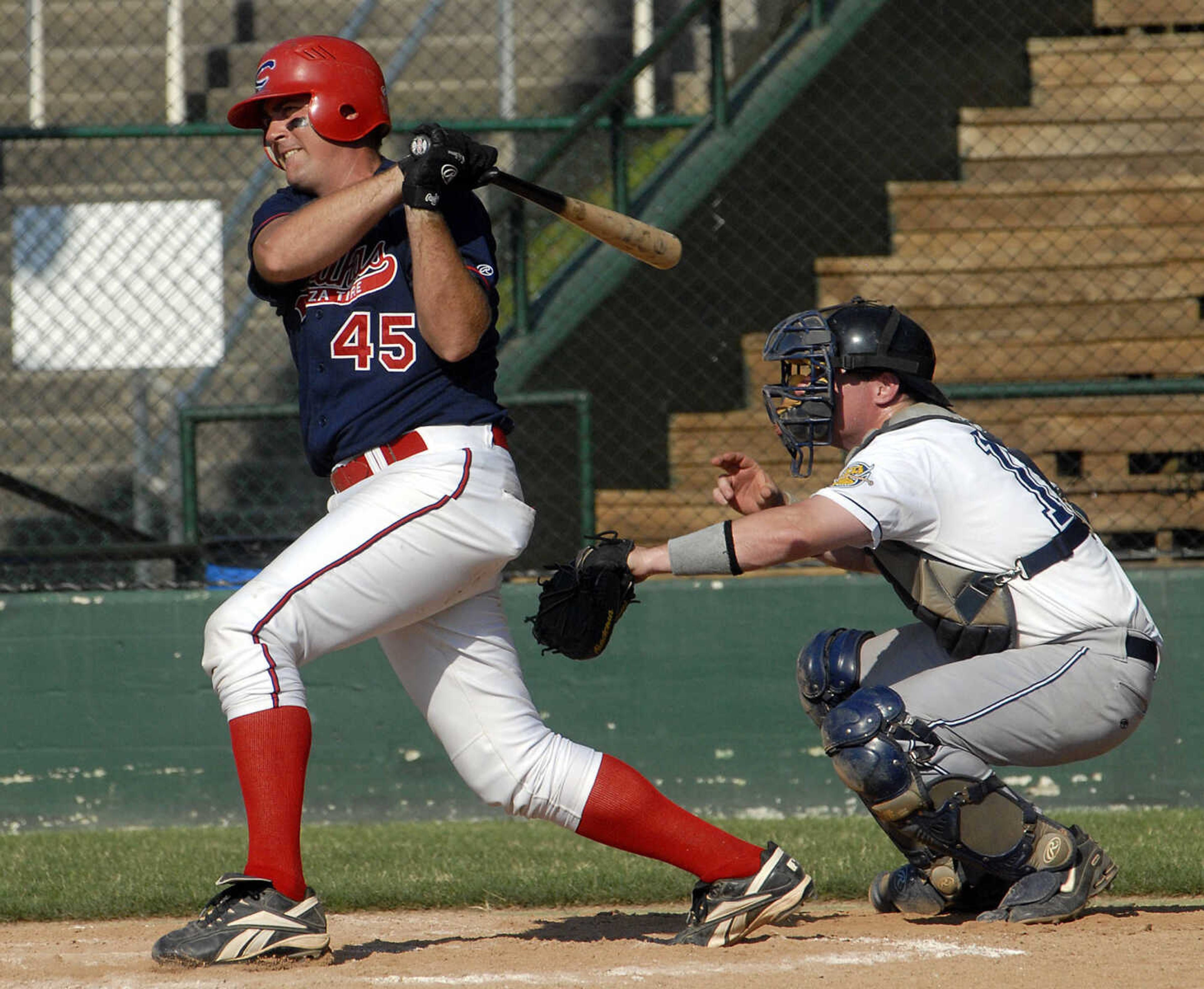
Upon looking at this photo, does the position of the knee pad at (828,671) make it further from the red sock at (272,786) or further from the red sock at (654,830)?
the red sock at (272,786)

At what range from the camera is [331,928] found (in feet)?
11.9

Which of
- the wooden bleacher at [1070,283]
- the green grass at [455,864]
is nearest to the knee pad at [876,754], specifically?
the green grass at [455,864]

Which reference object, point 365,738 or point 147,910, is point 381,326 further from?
point 365,738

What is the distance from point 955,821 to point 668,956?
25.7 inches

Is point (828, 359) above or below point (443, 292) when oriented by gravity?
below

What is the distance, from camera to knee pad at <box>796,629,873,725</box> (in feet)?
11.6

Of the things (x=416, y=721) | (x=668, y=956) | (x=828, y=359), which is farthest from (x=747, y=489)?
(x=416, y=721)

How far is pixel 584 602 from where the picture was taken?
10.2 ft

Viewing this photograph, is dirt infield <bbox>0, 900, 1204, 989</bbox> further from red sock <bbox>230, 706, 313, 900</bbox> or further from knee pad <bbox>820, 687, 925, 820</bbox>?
knee pad <bbox>820, 687, 925, 820</bbox>

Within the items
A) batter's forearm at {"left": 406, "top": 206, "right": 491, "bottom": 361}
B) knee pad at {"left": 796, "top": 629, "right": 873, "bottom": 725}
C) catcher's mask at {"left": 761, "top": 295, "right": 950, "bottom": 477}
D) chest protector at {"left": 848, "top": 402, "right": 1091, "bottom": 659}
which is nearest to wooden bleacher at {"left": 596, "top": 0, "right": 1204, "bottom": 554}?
knee pad at {"left": 796, "top": 629, "right": 873, "bottom": 725}

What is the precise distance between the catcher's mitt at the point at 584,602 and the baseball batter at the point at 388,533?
0.11 metres

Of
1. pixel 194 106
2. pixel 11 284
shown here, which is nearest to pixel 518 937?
pixel 11 284

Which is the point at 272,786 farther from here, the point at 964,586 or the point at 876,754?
the point at 964,586

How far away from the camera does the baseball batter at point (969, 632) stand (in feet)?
10.4
